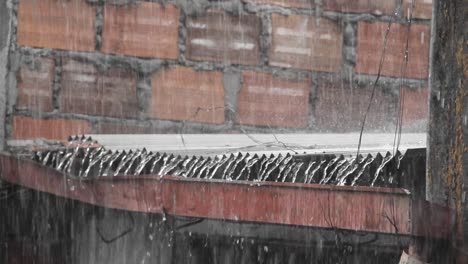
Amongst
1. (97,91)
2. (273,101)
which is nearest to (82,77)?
(97,91)

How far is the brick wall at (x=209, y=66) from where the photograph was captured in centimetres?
387

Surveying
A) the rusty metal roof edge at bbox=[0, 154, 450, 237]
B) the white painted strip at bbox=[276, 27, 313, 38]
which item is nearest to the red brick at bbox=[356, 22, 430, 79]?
the white painted strip at bbox=[276, 27, 313, 38]

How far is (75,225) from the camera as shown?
3.03 metres

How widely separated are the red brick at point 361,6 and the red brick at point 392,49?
0.22 feet

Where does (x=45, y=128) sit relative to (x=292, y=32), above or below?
below

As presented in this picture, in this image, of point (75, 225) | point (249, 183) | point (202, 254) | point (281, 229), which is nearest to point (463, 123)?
point (249, 183)

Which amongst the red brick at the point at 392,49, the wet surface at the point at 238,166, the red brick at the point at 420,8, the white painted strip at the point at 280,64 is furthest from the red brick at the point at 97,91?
the red brick at the point at 420,8

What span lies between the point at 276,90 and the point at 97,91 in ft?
2.79

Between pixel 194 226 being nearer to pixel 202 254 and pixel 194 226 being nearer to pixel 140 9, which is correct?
pixel 202 254

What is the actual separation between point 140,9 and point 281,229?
5.52 feet

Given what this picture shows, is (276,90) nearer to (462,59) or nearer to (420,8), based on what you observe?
(420,8)

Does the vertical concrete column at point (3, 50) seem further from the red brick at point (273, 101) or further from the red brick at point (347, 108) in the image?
the red brick at point (347, 108)

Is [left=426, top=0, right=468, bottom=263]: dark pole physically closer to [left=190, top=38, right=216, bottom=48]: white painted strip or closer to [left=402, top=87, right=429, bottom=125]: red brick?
[left=190, top=38, right=216, bottom=48]: white painted strip

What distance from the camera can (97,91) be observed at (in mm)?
3955
